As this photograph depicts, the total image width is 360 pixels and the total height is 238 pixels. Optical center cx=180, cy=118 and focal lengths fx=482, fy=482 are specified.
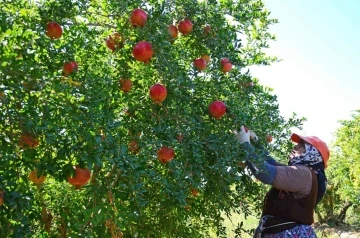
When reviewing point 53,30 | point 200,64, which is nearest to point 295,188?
point 200,64

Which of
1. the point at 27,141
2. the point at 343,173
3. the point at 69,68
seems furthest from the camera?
the point at 343,173

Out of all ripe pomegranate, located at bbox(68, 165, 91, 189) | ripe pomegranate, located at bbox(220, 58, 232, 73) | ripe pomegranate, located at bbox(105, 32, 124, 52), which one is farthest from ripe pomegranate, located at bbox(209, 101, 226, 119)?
ripe pomegranate, located at bbox(68, 165, 91, 189)

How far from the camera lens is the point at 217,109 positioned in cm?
240

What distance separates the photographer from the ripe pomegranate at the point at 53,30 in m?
2.19

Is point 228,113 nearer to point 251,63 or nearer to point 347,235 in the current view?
point 251,63

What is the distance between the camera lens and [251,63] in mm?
3117

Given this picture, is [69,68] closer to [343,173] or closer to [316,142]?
[316,142]

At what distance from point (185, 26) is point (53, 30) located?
0.72 meters

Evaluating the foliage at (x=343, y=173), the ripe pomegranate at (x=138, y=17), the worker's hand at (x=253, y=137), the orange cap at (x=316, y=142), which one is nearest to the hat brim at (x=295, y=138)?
the orange cap at (x=316, y=142)

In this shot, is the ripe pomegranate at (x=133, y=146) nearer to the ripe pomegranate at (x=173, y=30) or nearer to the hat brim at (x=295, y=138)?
the ripe pomegranate at (x=173, y=30)

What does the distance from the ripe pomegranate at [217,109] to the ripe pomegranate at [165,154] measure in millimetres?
343

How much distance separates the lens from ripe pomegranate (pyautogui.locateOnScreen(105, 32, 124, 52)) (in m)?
2.65

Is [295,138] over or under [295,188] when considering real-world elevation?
over

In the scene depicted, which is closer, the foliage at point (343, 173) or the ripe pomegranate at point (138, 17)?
the ripe pomegranate at point (138, 17)
